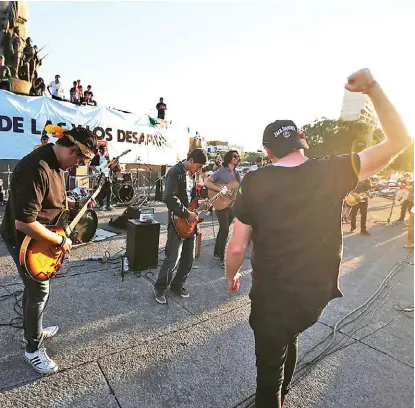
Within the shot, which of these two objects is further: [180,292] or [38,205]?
[180,292]

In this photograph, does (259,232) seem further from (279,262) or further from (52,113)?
Result: (52,113)

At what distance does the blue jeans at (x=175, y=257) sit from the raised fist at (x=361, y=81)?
9.03ft

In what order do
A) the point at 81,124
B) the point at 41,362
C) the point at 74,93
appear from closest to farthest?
the point at 41,362 < the point at 81,124 < the point at 74,93

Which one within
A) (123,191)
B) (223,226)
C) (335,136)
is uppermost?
(335,136)

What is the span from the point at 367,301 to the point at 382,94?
4124 millimetres

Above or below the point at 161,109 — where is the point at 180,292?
below

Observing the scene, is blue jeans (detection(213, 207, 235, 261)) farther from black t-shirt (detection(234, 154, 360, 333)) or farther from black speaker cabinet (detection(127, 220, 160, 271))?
black t-shirt (detection(234, 154, 360, 333))

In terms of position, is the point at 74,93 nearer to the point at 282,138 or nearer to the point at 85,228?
the point at 85,228

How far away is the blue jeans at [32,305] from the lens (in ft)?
8.14

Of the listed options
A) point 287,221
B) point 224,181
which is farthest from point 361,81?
point 224,181

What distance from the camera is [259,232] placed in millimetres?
1740

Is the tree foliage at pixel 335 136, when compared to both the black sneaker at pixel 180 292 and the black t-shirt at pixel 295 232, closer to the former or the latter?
the black sneaker at pixel 180 292

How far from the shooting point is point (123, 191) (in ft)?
35.3

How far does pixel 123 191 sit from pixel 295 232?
32.2 feet
